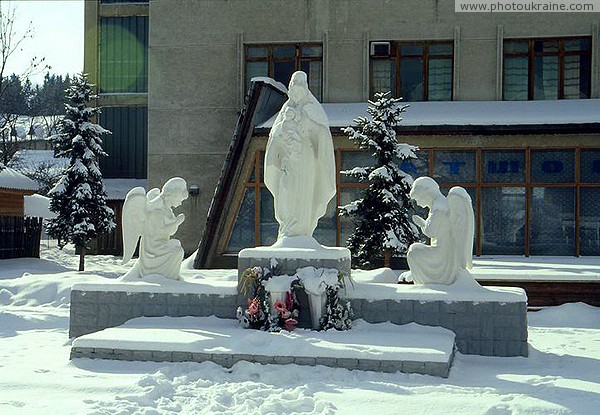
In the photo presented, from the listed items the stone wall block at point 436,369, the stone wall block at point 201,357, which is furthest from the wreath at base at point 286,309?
the stone wall block at point 436,369

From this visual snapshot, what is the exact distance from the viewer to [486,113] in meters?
20.8

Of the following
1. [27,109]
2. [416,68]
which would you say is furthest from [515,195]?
[27,109]

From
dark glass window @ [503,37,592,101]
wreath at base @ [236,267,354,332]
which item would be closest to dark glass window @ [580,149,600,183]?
dark glass window @ [503,37,592,101]

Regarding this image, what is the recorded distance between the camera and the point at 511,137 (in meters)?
19.6

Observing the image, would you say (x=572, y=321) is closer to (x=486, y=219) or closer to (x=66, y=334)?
(x=486, y=219)

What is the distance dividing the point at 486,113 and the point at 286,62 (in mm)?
6539

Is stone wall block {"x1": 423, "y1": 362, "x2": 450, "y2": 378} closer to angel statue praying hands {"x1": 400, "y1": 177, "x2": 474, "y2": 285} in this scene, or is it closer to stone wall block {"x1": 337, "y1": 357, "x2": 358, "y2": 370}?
stone wall block {"x1": 337, "y1": 357, "x2": 358, "y2": 370}

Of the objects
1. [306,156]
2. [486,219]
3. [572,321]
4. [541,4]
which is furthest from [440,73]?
[306,156]

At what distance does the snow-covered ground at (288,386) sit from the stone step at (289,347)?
169mm

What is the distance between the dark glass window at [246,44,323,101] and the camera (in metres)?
23.2

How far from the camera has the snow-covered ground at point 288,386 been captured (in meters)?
6.82

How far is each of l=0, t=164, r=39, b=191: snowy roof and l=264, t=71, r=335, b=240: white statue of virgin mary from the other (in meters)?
17.7

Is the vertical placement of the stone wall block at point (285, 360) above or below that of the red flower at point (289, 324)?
below

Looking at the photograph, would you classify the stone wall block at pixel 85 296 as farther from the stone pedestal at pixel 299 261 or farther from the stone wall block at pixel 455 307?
the stone wall block at pixel 455 307
